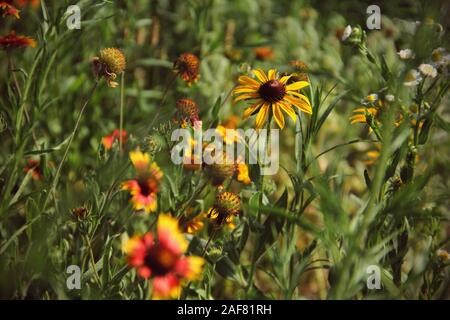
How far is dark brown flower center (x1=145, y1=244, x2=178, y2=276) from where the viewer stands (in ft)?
2.50

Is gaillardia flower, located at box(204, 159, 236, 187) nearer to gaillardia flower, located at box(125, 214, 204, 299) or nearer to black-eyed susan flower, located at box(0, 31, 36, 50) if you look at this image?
gaillardia flower, located at box(125, 214, 204, 299)

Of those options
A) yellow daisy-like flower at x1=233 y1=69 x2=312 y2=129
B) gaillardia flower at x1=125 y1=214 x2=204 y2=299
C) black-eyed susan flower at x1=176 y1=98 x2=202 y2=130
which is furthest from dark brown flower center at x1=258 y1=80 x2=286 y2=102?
gaillardia flower at x1=125 y1=214 x2=204 y2=299

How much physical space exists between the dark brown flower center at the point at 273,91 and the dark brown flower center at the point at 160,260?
41 centimetres

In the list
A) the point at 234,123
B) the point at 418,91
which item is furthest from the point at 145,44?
the point at 418,91

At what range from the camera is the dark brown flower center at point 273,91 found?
40.9 inches

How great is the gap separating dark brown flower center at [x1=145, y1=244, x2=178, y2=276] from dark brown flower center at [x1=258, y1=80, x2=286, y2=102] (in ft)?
1.34

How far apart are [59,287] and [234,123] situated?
0.72 metres

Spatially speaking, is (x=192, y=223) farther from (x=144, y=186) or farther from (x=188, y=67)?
(x=188, y=67)

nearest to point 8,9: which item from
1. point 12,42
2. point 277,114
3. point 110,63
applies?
point 12,42

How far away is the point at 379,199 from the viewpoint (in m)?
1.00

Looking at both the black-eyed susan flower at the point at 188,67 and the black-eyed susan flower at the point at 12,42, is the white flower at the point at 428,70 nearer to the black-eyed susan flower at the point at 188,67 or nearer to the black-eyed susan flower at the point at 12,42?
the black-eyed susan flower at the point at 188,67

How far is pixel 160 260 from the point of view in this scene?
0.77 m

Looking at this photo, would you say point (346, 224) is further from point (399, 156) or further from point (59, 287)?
point (59, 287)

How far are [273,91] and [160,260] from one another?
431 millimetres
